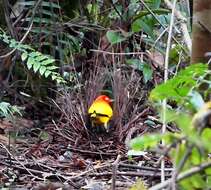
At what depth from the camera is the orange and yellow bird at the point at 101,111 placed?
3098 millimetres

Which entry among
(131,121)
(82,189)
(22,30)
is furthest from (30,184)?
(22,30)

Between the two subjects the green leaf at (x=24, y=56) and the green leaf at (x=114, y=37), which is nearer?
the green leaf at (x=24, y=56)

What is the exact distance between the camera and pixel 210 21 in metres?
1.48

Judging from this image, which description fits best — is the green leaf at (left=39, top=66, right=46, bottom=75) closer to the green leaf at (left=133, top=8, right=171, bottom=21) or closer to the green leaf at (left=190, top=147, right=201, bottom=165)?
the green leaf at (left=133, top=8, right=171, bottom=21)

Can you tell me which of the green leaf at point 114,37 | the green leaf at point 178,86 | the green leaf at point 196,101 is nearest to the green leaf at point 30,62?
the green leaf at point 114,37

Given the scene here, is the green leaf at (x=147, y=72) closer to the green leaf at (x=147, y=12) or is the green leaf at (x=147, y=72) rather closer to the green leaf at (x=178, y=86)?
the green leaf at (x=147, y=12)

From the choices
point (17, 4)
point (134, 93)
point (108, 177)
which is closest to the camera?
point (108, 177)

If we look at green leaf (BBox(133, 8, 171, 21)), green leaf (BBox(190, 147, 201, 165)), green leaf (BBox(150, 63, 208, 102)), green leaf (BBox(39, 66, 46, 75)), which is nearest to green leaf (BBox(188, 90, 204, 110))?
green leaf (BBox(190, 147, 201, 165))

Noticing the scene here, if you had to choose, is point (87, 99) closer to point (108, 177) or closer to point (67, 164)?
point (67, 164)

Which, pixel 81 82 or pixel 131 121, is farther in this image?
pixel 81 82

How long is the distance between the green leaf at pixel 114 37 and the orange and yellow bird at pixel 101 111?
52 cm

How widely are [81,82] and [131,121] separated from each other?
1.94ft

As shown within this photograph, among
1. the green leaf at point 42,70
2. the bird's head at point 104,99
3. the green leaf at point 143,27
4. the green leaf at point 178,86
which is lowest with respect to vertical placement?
the green leaf at point 178,86

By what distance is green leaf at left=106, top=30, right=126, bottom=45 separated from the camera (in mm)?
3605
